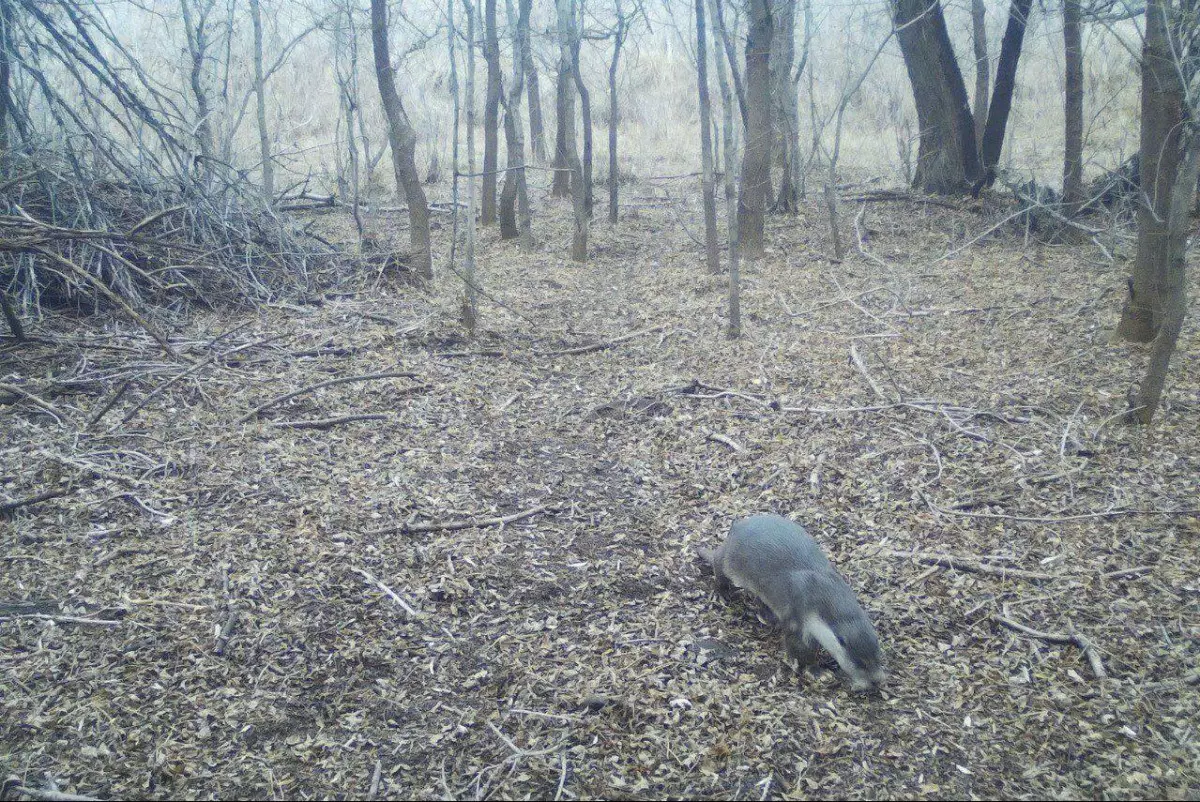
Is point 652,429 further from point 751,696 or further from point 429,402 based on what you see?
point 751,696

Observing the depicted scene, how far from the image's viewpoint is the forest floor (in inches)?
114

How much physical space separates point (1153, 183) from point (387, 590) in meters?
6.66

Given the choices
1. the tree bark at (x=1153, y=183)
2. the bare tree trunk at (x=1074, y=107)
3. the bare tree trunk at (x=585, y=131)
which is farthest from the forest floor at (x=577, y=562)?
the bare tree trunk at (x=585, y=131)

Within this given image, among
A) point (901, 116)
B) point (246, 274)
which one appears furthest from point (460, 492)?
point (901, 116)

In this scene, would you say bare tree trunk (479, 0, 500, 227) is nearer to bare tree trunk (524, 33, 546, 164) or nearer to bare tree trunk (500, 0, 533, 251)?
bare tree trunk (500, 0, 533, 251)

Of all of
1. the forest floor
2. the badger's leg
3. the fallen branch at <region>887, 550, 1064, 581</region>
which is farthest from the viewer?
the fallen branch at <region>887, 550, 1064, 581</region>

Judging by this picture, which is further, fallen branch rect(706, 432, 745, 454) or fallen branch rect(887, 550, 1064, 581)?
fallen branch rect(706, 432, 745, 454)

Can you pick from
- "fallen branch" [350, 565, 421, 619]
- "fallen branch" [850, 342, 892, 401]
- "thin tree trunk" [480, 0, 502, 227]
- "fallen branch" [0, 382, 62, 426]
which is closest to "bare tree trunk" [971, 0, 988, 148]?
"fallen branch" [850, 342, 892, 401]

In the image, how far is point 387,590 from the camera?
383 centimetres

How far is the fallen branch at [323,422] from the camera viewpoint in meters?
5.34

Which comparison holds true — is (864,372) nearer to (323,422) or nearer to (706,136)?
(706,136)

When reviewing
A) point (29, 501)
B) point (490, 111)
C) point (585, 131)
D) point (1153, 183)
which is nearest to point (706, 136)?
point (1153, 183)

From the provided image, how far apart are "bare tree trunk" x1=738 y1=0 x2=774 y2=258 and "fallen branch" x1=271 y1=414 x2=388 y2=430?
6.37 m

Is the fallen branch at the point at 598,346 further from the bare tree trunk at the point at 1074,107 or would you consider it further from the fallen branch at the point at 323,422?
the bare tree trunk at the point at 1074,107
